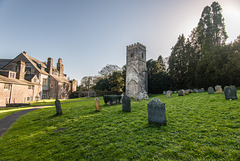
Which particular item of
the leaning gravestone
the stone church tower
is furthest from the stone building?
the leaning gravestone

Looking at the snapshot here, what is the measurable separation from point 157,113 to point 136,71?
22.9m

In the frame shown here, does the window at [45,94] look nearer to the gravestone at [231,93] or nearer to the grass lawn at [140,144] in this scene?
the grass lawn at [140,144]

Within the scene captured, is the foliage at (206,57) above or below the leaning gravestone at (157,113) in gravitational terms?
above

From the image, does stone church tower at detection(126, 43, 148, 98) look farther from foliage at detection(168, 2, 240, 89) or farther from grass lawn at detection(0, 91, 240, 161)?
grass lawn at detection(0, 91, 240, 161)

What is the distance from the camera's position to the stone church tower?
27.2m

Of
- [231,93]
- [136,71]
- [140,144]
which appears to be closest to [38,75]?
[136,71]

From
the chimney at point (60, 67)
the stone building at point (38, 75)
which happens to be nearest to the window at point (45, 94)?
the stone building at point (38, 75)

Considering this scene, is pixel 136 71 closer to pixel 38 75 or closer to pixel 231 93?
pixel 231 93

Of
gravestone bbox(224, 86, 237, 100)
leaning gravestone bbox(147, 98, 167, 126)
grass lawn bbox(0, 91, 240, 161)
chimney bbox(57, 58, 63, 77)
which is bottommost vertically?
grass lawn bbox(0, 91, 240, 161)

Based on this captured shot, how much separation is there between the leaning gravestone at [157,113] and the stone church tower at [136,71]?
21.6 meters

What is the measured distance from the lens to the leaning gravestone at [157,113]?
4887 millimetres

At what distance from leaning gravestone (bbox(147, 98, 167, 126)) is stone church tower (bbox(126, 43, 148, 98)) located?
21610mm

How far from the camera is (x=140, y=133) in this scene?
4359 millimetres

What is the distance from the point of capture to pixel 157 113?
16.4ft
